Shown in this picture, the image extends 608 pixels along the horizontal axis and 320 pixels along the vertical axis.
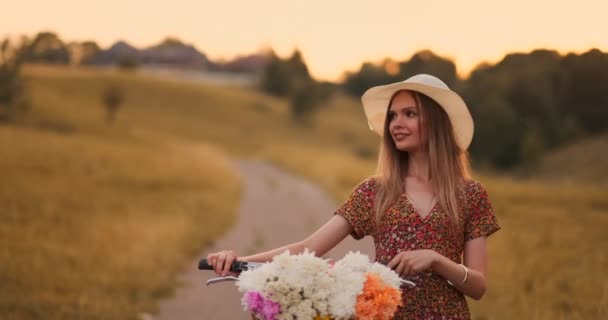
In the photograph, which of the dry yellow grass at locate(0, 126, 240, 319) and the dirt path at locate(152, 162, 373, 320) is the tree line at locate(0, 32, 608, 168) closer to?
the dirt path at locate(152, 162, 373, 320)

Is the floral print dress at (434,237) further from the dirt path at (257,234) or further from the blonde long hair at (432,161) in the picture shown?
the dirt path at (257,234)

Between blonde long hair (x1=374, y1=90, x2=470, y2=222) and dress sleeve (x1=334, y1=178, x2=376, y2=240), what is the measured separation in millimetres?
46

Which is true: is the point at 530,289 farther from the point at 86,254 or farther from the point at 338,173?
the point at 338,173

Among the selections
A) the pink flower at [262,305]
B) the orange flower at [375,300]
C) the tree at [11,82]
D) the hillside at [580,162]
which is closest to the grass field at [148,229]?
the hillside at [580,162]

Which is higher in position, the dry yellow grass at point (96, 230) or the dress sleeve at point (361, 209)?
the dry yellow grass at point (96, 230)

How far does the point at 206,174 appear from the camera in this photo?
100 ft

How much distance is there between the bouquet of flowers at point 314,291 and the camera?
2609 millimetres

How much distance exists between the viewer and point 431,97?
3.41 meters

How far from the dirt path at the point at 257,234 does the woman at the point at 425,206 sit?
4.86 metres

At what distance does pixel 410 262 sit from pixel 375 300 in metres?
0.34

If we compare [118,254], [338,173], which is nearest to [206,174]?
[338,173]

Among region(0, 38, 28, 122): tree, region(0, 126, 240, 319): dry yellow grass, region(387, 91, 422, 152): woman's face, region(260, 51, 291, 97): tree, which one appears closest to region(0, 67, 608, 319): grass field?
region(0, 126, 240, 319): dry yellow grass

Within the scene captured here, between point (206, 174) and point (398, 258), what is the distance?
27984 millimetres

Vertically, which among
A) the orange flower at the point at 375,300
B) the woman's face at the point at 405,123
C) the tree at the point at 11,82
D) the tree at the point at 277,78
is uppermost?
the tree at the point at 277,78
